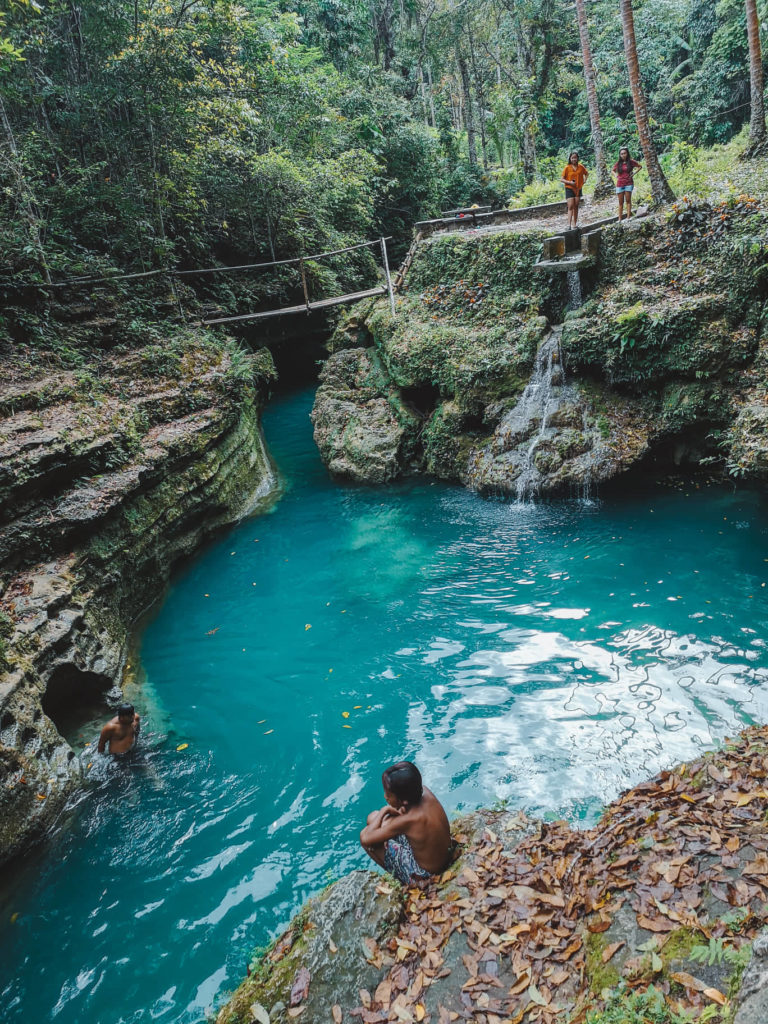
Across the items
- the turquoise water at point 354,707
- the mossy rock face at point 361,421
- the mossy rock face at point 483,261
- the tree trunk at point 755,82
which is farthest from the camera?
the mossy rock face at point 361,421

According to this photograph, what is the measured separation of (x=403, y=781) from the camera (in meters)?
3.80

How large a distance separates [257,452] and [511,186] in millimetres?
21048

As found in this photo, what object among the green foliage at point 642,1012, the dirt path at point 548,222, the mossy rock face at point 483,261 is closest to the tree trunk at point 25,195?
the mossy rock face at point 483,261

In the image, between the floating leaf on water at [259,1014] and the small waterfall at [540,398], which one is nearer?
the floating leaf on water at [259,1014]

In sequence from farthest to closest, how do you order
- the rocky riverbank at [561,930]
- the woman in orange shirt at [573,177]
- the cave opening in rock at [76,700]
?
the woman in orange shirt at [573,177] → the cave opening in rock at [76,700] → the rocky riverbank at [561,930]

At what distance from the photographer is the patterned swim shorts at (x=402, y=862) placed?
3988mm

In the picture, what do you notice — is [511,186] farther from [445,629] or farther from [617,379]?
[445,629]

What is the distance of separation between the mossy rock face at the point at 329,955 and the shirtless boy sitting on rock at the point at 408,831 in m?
0.18

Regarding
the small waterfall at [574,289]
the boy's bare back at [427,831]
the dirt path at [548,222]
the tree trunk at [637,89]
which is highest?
the tree trunk at [637,89]

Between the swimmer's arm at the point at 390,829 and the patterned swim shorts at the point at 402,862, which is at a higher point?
the swimmer's arm at the point at 390,829

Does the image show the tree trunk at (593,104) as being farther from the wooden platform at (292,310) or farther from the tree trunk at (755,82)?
the wooden platform at (292,310)

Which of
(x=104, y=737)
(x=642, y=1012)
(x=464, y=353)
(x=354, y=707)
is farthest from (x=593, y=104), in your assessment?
(x=642, y=1012)

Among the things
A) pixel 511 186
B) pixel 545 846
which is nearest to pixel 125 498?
pixel 545 846

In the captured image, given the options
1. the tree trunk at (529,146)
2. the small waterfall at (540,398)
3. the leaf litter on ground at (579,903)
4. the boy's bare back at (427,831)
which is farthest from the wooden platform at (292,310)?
the tree trunk at (529,146)
